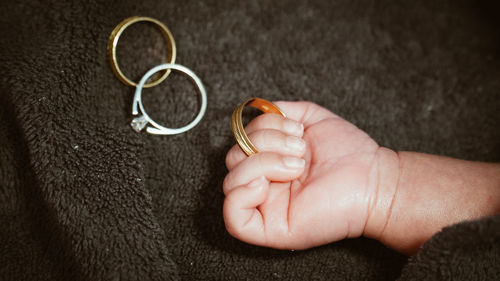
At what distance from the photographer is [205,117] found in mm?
832

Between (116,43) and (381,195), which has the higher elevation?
(116,43)

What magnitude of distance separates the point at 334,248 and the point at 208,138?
339mm

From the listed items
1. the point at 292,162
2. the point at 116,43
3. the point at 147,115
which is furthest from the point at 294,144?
the point at 116,43

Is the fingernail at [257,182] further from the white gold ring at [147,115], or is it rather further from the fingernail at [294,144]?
the white gold ring at [147,115]

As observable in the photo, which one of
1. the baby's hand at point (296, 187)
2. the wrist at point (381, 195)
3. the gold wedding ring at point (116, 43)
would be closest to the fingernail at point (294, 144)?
the baby's hand at point (296, 187)

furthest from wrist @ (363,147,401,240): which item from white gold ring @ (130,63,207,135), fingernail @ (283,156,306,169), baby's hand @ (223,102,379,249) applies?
white gold ring @ (130,63,207,135)

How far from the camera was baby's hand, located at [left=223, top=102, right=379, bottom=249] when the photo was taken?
613 millimetres

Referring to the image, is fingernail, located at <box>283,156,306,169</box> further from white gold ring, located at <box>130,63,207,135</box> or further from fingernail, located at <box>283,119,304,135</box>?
white gold ring, located at <box>130,63,207,135</box>

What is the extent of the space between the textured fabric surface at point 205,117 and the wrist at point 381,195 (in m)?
0.08

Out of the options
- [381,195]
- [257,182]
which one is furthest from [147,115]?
[381,195]

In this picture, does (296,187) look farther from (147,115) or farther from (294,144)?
(147,115)

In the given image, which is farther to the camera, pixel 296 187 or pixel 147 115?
pixel 147 115

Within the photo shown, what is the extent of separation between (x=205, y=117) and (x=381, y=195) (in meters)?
0.40

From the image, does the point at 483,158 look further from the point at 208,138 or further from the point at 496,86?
the point at 208,138
